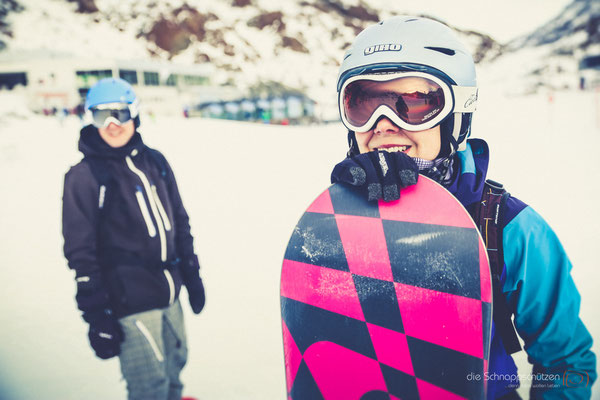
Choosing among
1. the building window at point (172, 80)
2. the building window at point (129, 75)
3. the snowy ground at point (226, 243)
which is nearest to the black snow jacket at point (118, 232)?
the snowy ground at point (226, 243)

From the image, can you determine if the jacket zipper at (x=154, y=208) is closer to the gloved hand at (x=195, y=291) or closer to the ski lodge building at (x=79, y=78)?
the gloved hand at (x=195, y=291)

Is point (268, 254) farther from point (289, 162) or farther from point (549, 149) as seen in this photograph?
point (549, 149)

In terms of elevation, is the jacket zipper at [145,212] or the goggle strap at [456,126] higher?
the goggle strap at [456,126]

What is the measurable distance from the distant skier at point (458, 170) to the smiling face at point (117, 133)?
55.1 inches

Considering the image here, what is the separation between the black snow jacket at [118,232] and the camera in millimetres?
1759

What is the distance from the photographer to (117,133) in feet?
6.72

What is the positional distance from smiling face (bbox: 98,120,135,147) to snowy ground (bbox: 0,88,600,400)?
6.26 feet

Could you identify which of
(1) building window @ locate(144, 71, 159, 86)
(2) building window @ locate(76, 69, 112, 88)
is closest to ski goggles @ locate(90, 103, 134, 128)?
(1) building window @ locate(144, 71, 159, 86)

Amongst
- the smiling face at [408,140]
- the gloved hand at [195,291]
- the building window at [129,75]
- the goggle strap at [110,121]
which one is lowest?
the gloved hand at [195,291]

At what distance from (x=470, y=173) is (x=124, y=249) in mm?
1812

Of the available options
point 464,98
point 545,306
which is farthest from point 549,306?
point 464,98

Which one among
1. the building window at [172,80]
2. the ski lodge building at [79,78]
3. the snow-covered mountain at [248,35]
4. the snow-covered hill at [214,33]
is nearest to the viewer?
the ski lodge building at [79,78]

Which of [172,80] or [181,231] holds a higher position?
[172,80]

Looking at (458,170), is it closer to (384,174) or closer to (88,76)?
(384,174)
